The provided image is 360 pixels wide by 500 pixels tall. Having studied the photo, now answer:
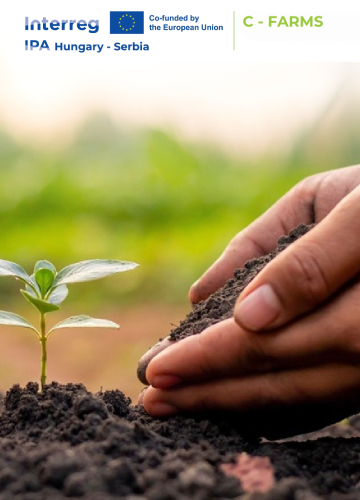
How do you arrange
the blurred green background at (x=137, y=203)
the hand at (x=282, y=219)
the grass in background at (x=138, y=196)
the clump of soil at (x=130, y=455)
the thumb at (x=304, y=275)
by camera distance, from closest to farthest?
the clump of soil at (x=130, y=455) < the thumb at (x=304, y=275) < the hand at (x=282, y=219) < the blurred green background at (x=137, y=203) < the grass in background at (x=138, y=196)

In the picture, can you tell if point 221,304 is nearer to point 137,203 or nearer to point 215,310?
point 215,310

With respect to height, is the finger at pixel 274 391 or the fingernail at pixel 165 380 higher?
the fingernail at pixel 165 380

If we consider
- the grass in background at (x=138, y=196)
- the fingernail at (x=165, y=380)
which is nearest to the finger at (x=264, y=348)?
the fingernail at (x=165, y=380)

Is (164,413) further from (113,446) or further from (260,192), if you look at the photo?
(260,192)

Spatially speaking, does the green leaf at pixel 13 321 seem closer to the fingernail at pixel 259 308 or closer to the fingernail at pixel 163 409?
the fingernail at pixel 163 409

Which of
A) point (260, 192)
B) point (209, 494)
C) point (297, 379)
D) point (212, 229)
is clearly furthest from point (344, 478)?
point (260, 192)

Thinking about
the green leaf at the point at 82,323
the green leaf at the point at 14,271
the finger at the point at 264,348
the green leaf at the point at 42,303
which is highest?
the green leaf at the point at 14,271

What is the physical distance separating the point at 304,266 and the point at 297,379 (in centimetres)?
21

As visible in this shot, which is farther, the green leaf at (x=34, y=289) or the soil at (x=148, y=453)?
the green leaf at (x=34, y=289)

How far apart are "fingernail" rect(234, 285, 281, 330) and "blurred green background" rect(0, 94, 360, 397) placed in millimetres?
2102

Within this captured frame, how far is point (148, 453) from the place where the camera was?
0.86 meters

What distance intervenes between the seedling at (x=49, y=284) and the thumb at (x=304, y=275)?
0.25 m

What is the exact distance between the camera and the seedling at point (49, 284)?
3.77 ft

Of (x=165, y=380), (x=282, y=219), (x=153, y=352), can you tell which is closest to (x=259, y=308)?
(x=165, y=380)
